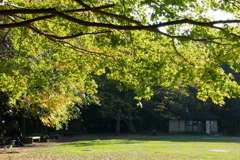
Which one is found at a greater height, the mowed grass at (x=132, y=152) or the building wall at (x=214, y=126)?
the building wall at (x=214, y=126)

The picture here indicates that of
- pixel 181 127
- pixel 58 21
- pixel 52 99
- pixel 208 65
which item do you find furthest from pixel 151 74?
pixel 181 127

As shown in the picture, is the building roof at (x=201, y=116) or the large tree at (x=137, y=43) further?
the building roof at (x=201, y=116)

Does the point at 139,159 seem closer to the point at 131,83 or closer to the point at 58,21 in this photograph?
the point at 131,83

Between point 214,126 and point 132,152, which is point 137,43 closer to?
point 132,152

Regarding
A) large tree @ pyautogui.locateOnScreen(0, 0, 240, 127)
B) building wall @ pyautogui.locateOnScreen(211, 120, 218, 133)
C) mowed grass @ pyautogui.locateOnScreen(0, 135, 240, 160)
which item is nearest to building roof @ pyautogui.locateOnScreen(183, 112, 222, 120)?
building wall @ pyautogui.locateOnScreen(211, 120, 218, 133)

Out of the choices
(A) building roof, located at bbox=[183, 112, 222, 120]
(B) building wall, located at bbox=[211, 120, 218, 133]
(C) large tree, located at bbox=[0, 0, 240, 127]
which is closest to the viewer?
(C) large tree, located at bbox=[0, 0, 240, 127]

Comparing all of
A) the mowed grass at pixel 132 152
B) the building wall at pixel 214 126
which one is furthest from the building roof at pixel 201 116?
A: the mowed grass at pixel 132 152

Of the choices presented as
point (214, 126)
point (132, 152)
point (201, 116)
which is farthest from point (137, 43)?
point (214, 126)

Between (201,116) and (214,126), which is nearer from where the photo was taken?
(201,116)

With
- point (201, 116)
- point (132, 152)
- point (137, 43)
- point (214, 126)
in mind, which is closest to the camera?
point (137, 43)

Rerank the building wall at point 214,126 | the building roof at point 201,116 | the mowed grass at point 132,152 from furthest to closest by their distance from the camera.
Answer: the building wall at point 214,126 < the building roof at point 201,116 < the mowed grass at point 132,152

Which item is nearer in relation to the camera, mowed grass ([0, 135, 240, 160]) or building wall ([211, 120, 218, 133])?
mowed grass ([0, 135, 240, 160])

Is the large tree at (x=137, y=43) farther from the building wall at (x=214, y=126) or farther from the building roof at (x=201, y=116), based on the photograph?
the building wall at (x=214, y=126)

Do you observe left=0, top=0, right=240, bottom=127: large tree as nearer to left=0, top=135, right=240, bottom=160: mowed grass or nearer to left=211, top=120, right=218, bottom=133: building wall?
left=0, top=135, right=240, bottom=160: mowed grass
